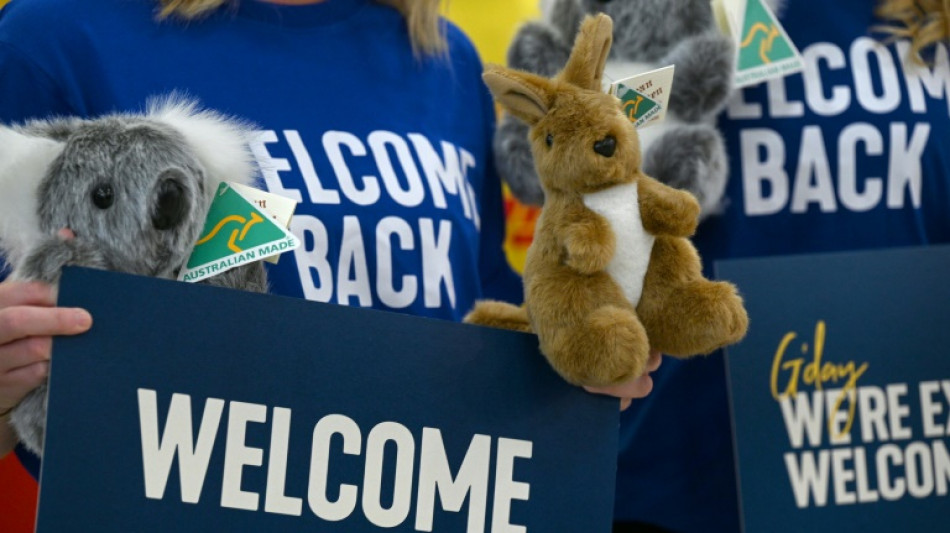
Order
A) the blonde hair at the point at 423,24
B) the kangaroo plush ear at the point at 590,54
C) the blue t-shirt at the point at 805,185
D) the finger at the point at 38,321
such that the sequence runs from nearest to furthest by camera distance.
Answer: the finger at the point at 38,321 → the kangaroo plush ear at the point at 590,54 → the blonde hair at the point at 423,24 → the blue t-shirt at the point at 805,185

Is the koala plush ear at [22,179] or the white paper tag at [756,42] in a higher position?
the white paper tag at [756,42]

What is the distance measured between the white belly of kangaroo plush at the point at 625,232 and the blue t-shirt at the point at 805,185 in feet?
1.76

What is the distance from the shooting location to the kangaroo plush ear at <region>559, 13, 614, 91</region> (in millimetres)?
871

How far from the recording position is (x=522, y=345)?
2.95 ft

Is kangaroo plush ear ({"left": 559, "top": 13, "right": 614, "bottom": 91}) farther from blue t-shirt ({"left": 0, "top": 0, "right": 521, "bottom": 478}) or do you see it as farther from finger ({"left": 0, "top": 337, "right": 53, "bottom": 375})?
finger ({"left": 0, "top": 337, "right": 53, "bottom": 375})

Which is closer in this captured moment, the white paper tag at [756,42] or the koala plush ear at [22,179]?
the koala plush ear at [22,179]

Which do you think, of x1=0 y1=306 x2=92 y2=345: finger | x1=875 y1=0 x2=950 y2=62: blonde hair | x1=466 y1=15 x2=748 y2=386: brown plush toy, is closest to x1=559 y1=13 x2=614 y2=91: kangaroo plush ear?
x1=466 y1=15 x2=748 y2=386: brown plush toy

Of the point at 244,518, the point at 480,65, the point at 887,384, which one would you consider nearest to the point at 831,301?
the point at 887,384

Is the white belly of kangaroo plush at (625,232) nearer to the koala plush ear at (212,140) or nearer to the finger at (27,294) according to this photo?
the koala plush ear at (212,140)

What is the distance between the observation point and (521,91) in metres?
0.86

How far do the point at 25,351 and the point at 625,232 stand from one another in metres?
0.47

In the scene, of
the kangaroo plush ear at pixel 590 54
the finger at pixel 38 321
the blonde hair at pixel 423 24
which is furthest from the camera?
the blonde hair at pixel 423 24

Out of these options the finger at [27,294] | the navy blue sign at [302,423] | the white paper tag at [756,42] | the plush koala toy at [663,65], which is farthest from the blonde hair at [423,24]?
the finger at [27,294]

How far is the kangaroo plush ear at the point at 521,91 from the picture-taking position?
33.5 inches
